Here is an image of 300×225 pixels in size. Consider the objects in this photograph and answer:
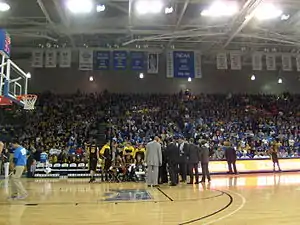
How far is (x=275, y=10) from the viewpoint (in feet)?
58.0

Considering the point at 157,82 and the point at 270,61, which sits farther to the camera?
the point at 157,82

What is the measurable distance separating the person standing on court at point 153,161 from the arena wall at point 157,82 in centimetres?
1722

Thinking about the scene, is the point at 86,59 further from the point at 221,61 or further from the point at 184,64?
the point at 221,61

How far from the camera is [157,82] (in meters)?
30.2

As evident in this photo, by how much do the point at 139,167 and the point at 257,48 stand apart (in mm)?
13906

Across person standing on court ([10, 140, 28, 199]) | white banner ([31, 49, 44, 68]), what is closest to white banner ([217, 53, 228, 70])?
white banner ([31, 49, 44, 68])

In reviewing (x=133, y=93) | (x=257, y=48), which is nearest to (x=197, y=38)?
(x=257, y=48)

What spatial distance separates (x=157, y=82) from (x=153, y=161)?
18.5 m

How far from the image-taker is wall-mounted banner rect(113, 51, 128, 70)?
868 inches

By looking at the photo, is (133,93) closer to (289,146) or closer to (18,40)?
(18,40)

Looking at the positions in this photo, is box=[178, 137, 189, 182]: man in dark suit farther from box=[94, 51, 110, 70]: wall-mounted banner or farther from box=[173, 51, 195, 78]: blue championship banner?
box=[94, 51, 110, 70]: wall-mounted banner

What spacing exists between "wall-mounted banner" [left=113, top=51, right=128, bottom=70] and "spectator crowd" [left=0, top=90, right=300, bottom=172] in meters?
4.63

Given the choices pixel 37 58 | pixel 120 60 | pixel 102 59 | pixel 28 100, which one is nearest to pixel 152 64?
pixel 120 60

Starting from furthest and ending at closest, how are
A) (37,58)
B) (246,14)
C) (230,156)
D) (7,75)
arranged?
Result: 1. (37,58)
2. (230,156)
3. (246,14)
4. (7,75)
